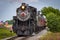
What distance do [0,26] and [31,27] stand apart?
10.7m

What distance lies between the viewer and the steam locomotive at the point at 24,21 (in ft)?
83.9

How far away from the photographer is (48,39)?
1784 centimetres

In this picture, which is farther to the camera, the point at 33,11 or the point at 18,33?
the point at 33,11

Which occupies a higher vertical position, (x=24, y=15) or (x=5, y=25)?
(x=24, y=15)

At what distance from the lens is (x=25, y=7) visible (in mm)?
26453

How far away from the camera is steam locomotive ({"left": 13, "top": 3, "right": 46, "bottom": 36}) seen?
2557 centimetres

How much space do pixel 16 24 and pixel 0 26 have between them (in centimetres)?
932

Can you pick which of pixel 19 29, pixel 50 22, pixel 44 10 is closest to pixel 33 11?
pixel 19 29

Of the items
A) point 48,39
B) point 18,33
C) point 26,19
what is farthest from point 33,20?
point 48,39

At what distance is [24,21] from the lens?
26.3 m

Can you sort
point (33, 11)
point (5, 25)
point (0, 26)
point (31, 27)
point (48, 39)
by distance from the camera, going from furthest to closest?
point (5, 25) < point (0, 26) < point (33, 11) < point (31, 27) < point (48, 39)

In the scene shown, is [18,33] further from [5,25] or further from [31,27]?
[5,25]

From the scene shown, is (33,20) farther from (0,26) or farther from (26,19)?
(0,26)

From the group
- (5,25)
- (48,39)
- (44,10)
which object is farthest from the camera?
(44,10)
